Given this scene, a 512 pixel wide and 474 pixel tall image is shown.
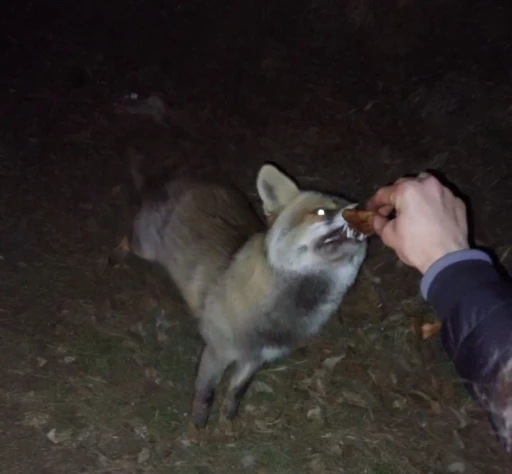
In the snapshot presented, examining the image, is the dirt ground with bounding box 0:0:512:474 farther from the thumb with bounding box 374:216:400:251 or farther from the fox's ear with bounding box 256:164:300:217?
the thumb with bounding box 374:216:400:251

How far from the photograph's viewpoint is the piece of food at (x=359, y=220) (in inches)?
120

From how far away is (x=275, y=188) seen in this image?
12.4 ft

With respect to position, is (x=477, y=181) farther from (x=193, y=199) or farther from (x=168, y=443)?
(x=168, y=443)

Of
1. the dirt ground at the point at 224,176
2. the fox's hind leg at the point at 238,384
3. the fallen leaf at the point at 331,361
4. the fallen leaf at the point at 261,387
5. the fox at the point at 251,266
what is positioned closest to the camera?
the fox at the point at 251,266

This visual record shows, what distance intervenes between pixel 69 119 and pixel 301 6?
2.62m

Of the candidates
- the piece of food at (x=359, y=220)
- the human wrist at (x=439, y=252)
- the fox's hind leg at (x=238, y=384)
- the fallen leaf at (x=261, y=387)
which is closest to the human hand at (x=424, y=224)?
the human wrist at (x=439, y=252)

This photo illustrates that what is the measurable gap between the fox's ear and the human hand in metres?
1.42

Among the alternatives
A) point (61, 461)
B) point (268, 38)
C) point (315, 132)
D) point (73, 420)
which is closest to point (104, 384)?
point (73, 420)

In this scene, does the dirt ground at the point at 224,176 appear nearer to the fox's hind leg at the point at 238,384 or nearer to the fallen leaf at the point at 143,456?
the fallen leaf at the point at 143,456

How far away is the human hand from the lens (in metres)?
2.14

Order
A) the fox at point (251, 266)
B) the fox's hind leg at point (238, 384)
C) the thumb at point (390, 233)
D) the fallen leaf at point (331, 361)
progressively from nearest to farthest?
the thumb at point (390, 233)
the fox at point (251, 266)
the fox's hind leg at point (238, 384)
the fallen leaf at point (331, 361)

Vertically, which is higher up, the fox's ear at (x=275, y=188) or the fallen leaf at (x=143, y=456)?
the fox's ear at (x=275, y=188)

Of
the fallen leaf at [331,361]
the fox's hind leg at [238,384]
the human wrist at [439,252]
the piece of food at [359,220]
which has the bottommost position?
the fallen leaf at [331,361]

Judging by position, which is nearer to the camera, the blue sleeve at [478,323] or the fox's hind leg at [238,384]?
the blue sleeve at [478,323]
